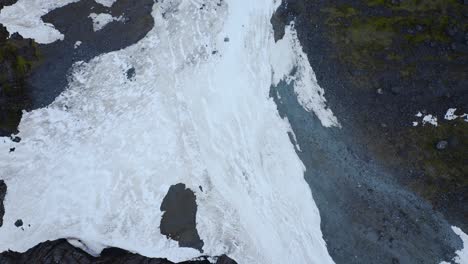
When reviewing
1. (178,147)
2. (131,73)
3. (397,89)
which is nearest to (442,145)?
(397,89)

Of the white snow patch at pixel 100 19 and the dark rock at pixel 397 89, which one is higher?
the white snow patch at pixel 100 19

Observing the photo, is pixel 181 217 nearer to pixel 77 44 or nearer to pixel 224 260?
pixel 224 260

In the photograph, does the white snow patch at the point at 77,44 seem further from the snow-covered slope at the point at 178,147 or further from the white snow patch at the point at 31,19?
the snow-covered slope at the point at 178,147

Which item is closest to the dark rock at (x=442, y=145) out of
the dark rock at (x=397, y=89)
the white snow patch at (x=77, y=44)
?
the dark rock at (x=397, y=89)

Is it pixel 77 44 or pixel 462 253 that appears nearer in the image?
pixel 77 44

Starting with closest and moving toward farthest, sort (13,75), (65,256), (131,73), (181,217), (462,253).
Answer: (65,256)
(13,75)
(181,217)
(131,73)
(462,253)

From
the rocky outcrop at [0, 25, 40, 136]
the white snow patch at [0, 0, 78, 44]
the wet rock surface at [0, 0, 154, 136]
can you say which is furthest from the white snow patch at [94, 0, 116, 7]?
the rocky outcrop at [0, 25, 40, 136]

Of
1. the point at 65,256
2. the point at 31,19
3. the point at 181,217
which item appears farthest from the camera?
the point at 181,217
